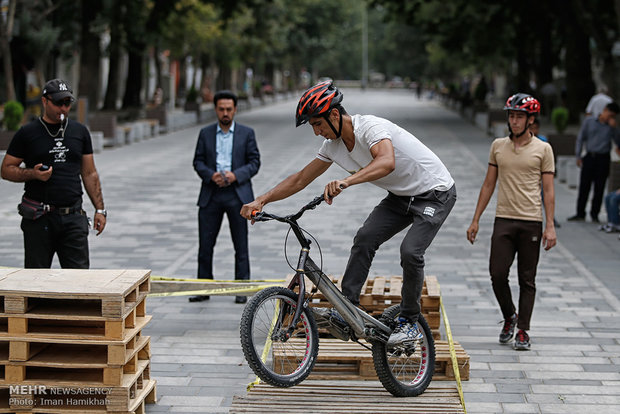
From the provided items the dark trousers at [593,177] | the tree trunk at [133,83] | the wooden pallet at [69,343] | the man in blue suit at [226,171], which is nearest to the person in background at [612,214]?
A: the dark trousers at [593,177]

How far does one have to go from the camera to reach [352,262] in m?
5.83

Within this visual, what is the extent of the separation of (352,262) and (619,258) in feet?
21.6

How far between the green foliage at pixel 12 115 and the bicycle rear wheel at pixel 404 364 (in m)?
18.5

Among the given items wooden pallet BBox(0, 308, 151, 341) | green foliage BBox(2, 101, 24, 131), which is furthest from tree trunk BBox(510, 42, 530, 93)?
wooden pallet BBox(0, 308, 151, 341)

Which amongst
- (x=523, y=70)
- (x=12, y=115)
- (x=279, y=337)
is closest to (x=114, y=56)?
(x=12, y=115)

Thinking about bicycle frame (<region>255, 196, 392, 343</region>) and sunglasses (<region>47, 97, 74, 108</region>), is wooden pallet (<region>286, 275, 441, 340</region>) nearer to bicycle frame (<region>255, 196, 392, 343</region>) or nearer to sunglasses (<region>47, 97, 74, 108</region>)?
bicycle frame (<region>255, 196, 392, 343</region>)

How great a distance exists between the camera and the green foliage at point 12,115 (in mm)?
22781

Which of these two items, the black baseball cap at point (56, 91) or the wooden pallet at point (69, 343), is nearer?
the wooden pallet at point (69, 343)

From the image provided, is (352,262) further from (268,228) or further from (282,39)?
(282,39)

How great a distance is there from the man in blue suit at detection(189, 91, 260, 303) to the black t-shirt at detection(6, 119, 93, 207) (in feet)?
6.52

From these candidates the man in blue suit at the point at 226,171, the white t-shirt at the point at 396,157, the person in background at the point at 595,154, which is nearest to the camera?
the white t-shirt at the point at 396,157

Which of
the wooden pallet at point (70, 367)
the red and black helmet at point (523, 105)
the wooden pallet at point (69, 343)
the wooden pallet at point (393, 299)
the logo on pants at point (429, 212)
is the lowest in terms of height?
the wooden pallet at point (393, 299)

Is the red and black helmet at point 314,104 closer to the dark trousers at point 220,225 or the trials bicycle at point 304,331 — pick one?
the trials bicycle at point 304,331

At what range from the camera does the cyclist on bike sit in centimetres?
552
